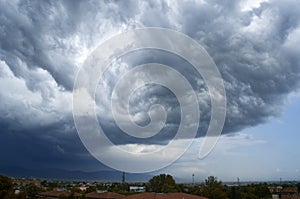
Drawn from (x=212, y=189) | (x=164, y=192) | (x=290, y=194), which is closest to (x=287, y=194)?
(x=290, y=194)

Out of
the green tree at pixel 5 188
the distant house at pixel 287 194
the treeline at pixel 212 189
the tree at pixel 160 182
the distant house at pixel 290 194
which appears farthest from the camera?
the tree at pixel 160 182

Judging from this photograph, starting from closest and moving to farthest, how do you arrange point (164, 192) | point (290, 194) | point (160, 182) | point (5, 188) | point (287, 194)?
point (5, 188)
point (290, 194)
point (287, 194)
point (164, 192)
point (160, 182)

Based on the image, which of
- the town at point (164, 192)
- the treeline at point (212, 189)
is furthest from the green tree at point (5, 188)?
the treeline at point (212, 189)

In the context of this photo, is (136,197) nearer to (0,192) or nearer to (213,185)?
(0,192)

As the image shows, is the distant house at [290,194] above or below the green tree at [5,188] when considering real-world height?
below

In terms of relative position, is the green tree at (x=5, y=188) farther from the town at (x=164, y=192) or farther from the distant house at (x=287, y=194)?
the distant house at (x=287, y=194)

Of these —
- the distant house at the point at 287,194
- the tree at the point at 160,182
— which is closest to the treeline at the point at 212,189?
the tree at the point at 160,182

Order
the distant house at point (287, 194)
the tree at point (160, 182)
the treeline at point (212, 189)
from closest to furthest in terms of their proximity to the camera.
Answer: the distant house at point (287, 194) → the treeline at point (212, 189) → the tree at point (160, 182)

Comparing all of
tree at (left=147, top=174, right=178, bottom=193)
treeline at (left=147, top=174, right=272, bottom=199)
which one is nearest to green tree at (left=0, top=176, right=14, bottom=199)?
treeline at (left=147, top=174, right=272, bottom=199)

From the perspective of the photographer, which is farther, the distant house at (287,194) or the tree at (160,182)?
the tree at (160,182)

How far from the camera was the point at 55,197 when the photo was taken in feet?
217

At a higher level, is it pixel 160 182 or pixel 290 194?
pixel 160 182

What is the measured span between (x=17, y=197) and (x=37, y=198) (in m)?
27.9

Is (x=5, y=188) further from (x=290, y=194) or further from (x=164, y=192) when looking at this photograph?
(x=290, y=194)
